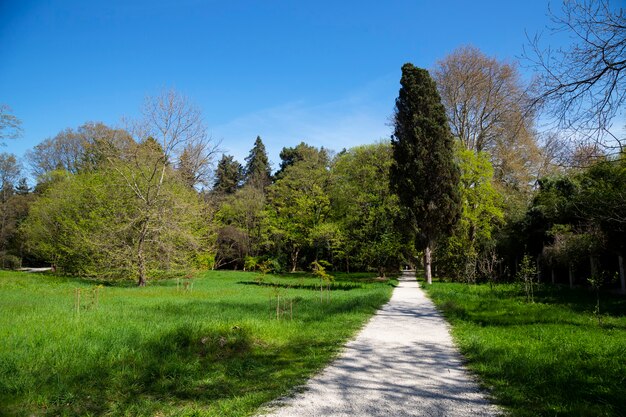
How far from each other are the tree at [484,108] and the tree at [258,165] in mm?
35487

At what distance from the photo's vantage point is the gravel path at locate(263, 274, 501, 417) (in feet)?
14.1

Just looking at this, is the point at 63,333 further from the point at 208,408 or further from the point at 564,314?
the point at 564,314

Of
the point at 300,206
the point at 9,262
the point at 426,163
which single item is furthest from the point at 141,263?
the point at 9,262

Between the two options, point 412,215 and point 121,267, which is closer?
point 121,267

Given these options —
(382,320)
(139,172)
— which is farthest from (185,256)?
(382,320)

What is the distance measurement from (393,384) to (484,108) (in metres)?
28.8

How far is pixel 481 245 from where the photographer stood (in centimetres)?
2959

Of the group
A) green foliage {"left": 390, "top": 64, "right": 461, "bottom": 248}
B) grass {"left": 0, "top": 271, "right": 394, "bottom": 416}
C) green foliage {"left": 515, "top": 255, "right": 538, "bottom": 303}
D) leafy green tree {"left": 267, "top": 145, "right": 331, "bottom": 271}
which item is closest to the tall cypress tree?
green foliage {"left": 390, "top": 64, "right": 461, "bottom": 248}

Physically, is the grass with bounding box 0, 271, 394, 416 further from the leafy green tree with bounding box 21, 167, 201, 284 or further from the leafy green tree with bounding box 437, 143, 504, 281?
the leafy green tree with bounding box 437, 143, 504, 281

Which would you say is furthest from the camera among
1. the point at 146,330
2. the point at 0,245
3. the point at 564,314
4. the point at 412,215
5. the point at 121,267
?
the point at 0,245

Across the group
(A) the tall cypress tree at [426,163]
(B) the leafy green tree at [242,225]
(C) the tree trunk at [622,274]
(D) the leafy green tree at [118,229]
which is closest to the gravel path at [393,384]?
(C) the tree trunk at [622,274]

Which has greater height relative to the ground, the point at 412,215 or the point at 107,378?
Result: the point at 412,215

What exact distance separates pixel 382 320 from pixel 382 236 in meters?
20.7

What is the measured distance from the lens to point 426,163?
2622cm
